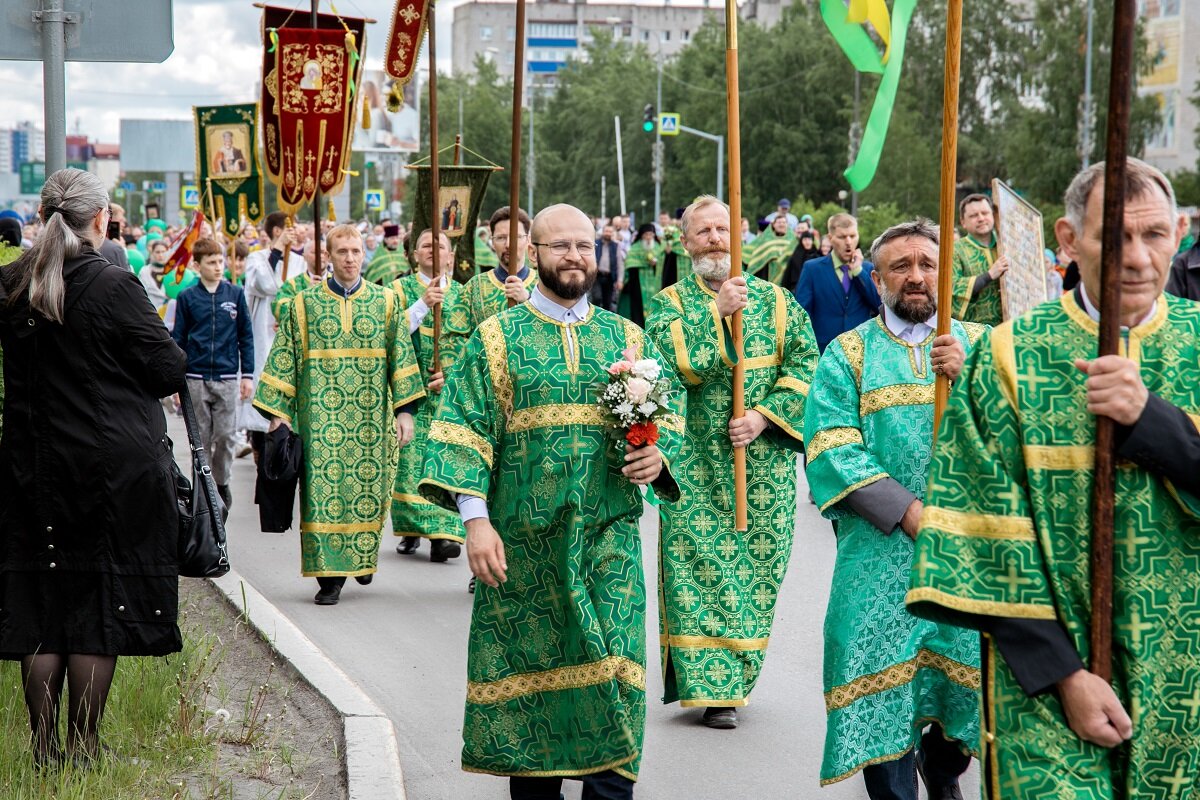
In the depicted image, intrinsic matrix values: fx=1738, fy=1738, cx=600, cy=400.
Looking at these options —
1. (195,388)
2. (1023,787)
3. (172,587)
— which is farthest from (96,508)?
(195,388)

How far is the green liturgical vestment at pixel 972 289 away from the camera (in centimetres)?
1104

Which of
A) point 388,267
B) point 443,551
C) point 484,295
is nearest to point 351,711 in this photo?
point 484,295

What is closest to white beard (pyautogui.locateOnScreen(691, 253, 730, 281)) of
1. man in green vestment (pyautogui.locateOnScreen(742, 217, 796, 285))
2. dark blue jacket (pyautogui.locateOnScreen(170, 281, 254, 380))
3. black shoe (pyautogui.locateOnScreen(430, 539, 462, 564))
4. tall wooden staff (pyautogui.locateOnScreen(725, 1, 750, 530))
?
tall wooden staff (pyautogui.locateOnScreen(725, 1, 750, 530))

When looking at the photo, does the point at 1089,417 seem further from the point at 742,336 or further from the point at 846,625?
the point at 742,336

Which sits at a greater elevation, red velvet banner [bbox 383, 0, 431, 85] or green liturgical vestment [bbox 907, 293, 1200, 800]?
red velvet banner [bbox 383, 0, 431, 85]

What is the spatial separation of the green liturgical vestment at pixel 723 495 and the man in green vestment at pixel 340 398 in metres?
2.78

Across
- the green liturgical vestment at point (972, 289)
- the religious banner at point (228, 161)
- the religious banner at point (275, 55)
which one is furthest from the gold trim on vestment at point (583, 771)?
the religious banner at point (228, 161)

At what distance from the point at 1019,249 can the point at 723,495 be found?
1565mm

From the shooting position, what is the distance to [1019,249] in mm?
6336

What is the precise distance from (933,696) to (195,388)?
8.03 metres

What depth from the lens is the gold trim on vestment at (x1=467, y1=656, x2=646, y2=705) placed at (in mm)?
5258

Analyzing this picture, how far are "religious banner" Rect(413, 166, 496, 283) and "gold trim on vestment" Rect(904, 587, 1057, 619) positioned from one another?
28.9 feet

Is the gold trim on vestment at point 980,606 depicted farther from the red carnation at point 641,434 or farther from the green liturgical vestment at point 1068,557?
the red carnation at point 641,434

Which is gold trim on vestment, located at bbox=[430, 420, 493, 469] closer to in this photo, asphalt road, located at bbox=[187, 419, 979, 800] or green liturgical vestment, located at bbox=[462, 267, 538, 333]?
asphalt road, located at bbox=[187, 419, 979, 800]
